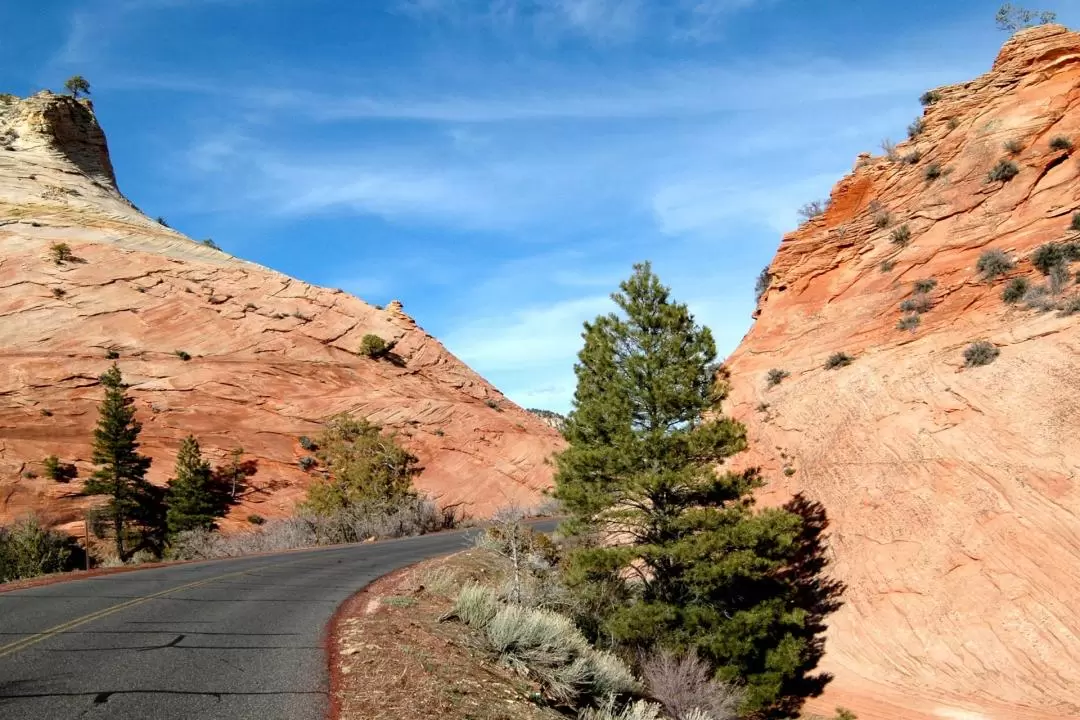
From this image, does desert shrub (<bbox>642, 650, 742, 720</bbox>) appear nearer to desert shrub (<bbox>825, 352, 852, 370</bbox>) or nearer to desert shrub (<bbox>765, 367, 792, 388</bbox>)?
desert shrub (<bbox>825, 352, 852, 370</bbox>)

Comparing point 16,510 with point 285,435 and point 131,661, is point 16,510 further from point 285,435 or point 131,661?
point 131,661

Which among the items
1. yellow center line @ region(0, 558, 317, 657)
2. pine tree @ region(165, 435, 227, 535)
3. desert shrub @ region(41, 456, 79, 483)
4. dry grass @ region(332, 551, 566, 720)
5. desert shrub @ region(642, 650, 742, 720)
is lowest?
desert shrub @ region(642, 650, 742, 720)

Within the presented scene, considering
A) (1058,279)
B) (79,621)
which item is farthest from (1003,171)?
(79,621)

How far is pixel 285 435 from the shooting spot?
39.3 metres

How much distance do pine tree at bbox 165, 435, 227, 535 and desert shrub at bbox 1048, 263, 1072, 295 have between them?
35499mm

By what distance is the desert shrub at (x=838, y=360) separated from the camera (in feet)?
77.3

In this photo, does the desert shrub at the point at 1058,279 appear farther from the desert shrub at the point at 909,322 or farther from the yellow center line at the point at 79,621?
the yellow center line at the point at 79,621

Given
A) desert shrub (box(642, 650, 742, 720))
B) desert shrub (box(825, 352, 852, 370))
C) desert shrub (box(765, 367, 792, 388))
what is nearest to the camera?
desert shrub (box(642, 650, 742, 720))

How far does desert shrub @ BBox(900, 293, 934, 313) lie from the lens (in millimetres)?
22562

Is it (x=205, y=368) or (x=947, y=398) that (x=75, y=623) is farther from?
(x=205, y=368)

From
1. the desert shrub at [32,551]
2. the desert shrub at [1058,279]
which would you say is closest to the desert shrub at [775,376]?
the desert shrub at [1058,279]

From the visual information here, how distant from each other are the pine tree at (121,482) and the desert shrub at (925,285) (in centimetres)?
3486

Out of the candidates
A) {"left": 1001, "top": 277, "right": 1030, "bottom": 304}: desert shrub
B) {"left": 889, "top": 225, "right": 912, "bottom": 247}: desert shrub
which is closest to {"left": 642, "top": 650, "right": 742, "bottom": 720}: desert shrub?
{"left": 1001, "top": 277, "right": 1030, "bottom": 304}: desert shrub

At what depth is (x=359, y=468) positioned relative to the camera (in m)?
35.4
